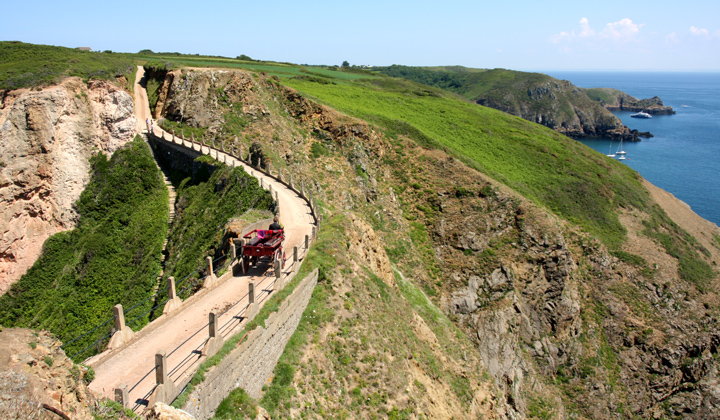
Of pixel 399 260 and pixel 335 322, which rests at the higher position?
pixel 335 322

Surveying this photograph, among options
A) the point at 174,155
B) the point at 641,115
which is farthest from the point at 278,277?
the point at 641,115

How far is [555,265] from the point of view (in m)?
36.2

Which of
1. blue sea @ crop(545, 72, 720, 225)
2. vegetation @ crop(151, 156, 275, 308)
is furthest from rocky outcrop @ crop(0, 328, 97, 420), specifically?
blue sea @ crop(545, 72, 720, 225)

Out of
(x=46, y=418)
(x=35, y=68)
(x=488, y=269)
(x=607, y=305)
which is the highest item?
(x=35, y=68)

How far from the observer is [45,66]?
129ft

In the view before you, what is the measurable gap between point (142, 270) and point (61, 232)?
10592 millimetres

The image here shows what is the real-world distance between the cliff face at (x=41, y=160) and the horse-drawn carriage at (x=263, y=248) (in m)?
25.8

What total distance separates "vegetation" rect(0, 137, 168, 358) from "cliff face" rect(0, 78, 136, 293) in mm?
1056

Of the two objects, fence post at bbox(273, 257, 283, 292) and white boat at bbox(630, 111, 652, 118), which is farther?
white boat at bbox(630, 111, 652, 118)

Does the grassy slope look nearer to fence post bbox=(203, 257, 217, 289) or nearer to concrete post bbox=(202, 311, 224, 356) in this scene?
fence post bbox=(203, 257, 217, 289)

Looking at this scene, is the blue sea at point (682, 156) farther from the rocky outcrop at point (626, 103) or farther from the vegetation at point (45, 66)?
the vegetation at point (45, 66)

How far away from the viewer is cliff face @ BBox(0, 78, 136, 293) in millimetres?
33312

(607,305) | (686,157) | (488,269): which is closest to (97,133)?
(488,269)

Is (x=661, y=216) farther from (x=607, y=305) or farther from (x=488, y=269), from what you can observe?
(x=488, y=269)
